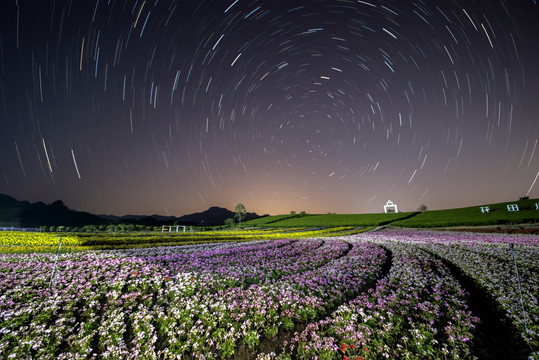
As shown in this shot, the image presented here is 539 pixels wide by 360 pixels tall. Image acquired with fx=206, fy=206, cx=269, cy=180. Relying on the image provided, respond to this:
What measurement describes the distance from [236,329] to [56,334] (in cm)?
516

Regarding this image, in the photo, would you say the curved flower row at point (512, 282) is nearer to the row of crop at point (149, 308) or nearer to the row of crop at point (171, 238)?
the row of crop at point (149, 308)

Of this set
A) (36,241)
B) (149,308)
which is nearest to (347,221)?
(36,241)

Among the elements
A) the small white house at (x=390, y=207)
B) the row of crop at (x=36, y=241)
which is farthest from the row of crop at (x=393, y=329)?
the small white house at (x=390, y=207)

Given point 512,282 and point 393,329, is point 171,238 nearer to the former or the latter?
point 393,329

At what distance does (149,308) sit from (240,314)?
363 cm

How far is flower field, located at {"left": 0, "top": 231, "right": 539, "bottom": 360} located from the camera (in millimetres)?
5660

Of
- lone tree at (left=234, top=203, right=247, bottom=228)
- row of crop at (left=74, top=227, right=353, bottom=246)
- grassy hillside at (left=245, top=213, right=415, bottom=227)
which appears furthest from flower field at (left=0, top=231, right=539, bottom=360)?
lone tree at (left=234, top=203, right=247, bottom=228)

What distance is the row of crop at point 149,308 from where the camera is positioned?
5.75 meters

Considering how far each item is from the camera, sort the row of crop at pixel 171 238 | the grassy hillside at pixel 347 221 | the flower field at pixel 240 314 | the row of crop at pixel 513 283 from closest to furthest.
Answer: the flower field at pixel 240 314 < the row of crop at pixel 513 283 < the row of crop at pixel 171 238 < the grassy hillside at pixel 347 221

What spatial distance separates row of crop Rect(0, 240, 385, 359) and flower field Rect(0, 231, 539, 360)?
41mm

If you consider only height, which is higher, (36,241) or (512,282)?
(36,241)

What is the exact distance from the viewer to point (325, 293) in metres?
9.45

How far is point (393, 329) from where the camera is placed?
643 cm

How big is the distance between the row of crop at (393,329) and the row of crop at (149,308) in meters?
1.02
